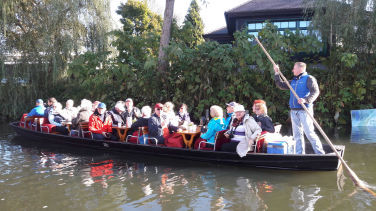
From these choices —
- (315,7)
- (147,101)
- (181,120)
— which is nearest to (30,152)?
(181,120)

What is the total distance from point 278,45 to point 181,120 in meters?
5.01

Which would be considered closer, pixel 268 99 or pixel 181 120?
pixel 181 120

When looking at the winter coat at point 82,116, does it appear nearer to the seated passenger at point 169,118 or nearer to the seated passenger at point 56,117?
the seated passenger at point 56,117

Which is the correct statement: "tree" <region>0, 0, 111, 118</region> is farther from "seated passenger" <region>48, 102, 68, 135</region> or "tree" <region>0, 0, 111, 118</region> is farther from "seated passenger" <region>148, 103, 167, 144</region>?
"seated passenger" <region>148, 103, 167, 144</region>

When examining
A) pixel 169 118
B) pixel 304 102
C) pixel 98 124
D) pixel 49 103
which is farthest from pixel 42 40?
pixel 304 102

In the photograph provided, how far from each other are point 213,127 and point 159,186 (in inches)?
65.6

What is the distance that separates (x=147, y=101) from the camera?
541 inches

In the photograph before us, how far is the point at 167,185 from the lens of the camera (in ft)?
18.6

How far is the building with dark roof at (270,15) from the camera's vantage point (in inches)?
601

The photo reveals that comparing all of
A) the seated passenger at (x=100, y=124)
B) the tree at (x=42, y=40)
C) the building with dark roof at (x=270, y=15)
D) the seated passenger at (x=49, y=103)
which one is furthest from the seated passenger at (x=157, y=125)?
the building with dark roof at (x=270, y=15)

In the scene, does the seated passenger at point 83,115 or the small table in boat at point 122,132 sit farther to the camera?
the seated passenger at point 83,115

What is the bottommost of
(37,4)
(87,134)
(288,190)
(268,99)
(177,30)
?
(288,190)

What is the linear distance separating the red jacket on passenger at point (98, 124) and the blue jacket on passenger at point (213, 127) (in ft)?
9.68

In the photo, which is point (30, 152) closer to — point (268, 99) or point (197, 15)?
point (268, 99)
